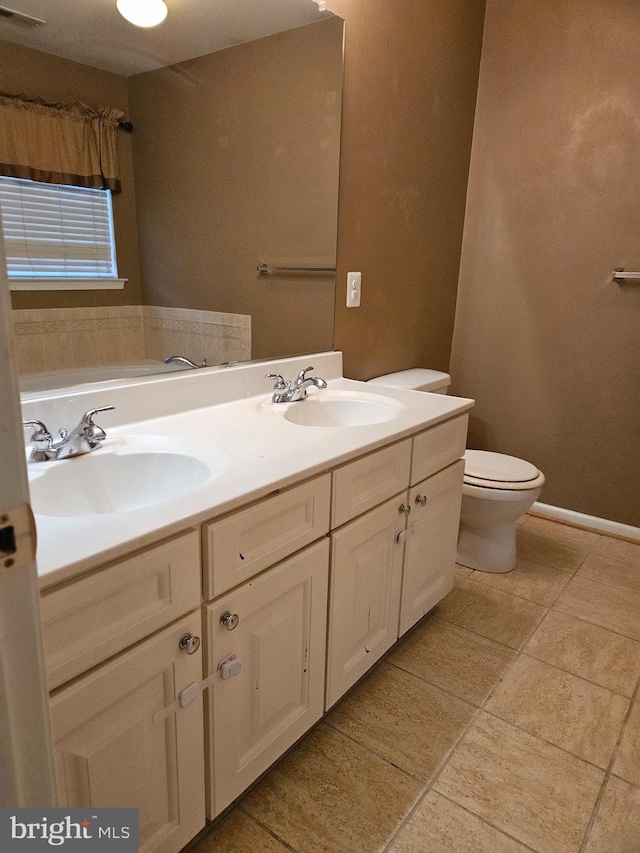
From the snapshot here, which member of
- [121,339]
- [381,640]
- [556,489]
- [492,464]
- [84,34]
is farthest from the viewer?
[556,489]

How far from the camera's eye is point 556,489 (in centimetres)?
285

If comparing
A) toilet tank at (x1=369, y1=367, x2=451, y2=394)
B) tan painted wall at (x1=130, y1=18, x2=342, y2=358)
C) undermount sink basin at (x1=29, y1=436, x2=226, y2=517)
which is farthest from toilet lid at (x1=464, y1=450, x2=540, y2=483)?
undermount sink basin at (x1=29, y1=436, x2=226, y2=517)

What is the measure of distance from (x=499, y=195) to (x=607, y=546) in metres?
1.72

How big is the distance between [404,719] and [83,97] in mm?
1749

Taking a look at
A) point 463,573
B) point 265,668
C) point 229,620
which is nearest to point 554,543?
point 463,573

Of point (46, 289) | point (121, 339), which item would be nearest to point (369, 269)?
point (121, 339)

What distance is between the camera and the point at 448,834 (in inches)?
49.7

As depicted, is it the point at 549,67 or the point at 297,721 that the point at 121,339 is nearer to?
the point at 297,721

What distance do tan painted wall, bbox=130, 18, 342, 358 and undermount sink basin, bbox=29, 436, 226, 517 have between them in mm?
464

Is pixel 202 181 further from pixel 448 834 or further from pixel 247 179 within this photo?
pixel 448 834

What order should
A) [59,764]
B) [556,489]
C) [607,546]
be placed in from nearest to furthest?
[59,764], [607,546], [556,489]

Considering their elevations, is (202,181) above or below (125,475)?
above

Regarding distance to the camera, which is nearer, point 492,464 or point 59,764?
point 59,764

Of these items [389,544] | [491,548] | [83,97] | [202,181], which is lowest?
[491,548]
